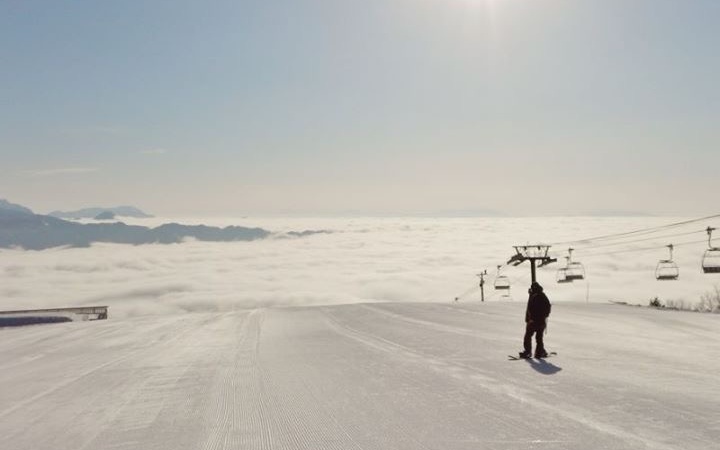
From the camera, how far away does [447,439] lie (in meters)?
6.88

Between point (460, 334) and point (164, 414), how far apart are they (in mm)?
13950

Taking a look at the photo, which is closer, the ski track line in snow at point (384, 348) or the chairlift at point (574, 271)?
the ski track line in snow at point (384, 348)

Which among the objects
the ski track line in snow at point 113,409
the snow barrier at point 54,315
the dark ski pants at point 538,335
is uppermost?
the dark ski pants at point 538,335

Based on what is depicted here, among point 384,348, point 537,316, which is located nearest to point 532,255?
point 384,348

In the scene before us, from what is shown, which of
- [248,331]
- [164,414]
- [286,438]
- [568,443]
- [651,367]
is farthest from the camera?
[248,331]

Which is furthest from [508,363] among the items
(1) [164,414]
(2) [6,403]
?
(2) [6,403]

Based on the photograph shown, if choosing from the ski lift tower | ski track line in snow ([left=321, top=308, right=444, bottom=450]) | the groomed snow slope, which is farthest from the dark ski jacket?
the ski lift tower

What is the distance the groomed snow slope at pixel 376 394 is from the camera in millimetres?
7199

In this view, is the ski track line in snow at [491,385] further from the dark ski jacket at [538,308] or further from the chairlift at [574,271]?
the chairlift at [574,271]

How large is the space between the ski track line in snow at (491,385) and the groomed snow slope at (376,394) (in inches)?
1.5

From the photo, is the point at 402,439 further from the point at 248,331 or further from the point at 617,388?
the point at 248,331

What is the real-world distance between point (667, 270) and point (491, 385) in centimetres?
3373

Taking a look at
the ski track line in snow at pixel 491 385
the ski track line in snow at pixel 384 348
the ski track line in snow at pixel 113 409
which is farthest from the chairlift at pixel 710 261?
the ski track line in snow at pixel 113 409

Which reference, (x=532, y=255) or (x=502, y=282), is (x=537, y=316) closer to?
(x=532, y=255)
